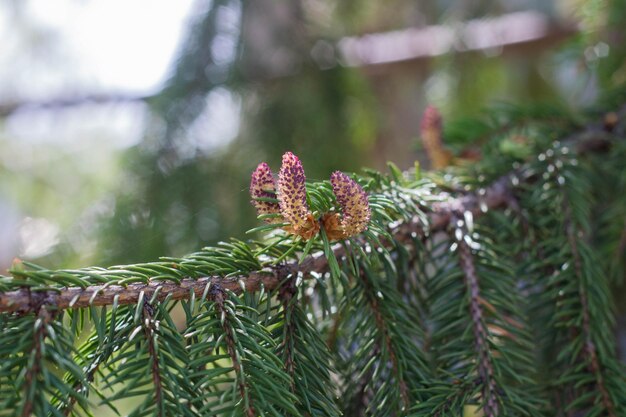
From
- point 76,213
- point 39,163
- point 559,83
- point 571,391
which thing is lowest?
point 571,391

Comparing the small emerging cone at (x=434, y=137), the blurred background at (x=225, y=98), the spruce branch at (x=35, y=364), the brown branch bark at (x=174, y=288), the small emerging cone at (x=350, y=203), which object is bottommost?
the spruce branch at (x=35, y=364)

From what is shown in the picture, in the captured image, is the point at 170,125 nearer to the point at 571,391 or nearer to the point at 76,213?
the point at 76,213

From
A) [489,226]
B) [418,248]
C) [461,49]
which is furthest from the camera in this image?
[461,49]

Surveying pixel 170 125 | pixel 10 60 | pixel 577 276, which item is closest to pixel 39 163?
pixel 10 60

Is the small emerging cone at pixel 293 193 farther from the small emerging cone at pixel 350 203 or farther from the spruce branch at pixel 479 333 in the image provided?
the spruce branch at pixel 479 333

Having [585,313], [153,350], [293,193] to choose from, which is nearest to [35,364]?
[153,350]

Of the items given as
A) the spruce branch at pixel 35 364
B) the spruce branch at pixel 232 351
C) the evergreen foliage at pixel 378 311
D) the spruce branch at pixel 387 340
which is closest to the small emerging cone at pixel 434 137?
the evergreen foliage at pixel 378 311

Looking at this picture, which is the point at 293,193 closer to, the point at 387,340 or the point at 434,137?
the point at 387,340
